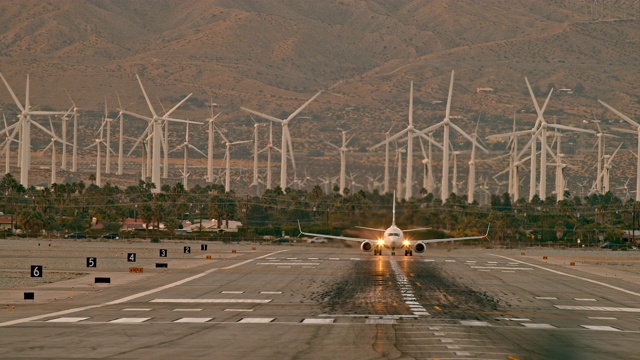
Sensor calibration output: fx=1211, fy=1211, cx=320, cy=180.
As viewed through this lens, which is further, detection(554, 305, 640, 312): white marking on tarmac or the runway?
detection(554, 305, 640, 312): white marking on tarmac

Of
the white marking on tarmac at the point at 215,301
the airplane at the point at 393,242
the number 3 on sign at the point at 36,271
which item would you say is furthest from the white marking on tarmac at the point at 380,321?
→ the airplane at the point at 393,242

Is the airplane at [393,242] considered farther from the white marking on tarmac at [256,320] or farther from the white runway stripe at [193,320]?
the white runway stripe at [193,320]

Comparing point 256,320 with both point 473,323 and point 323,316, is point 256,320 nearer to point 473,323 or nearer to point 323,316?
point 323,316

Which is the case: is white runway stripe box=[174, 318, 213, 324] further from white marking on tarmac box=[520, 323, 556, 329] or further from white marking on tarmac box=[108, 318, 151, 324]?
white marking on tarmac box=[520, 323, 556, 329]

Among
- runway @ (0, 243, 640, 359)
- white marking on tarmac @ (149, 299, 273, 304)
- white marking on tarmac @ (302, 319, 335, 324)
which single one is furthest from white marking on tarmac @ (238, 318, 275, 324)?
white marking on tarmac @ (149, 299, 273, 304)

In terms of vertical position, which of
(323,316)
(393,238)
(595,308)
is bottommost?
(595,308)

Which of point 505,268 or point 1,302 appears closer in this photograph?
point 1,302

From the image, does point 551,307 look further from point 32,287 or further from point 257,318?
point 32,287

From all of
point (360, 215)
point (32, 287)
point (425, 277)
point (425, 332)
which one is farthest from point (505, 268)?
point (425, 332)

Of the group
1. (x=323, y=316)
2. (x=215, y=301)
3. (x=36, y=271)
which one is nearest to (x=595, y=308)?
(x=323, y=316)
